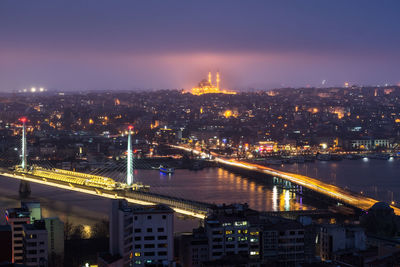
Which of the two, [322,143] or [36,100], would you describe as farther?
[36,100]

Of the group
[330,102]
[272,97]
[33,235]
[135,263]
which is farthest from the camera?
[272,97]

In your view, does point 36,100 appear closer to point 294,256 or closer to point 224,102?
point 224,102

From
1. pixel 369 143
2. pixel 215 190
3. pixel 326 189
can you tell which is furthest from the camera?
pixel 369 143

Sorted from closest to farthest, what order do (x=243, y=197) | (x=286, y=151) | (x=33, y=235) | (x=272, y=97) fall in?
1. (x=33, y=235)
2. (x=243, y=197)
3. (x=286, y=151)
4. (x=272, y=97)

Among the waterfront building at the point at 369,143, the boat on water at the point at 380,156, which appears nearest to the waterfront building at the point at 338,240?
the boat on water at the point at 380,156

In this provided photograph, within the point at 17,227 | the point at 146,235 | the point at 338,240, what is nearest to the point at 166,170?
the point at 17,227

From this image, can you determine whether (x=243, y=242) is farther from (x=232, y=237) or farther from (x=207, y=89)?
(x=207, y=89)

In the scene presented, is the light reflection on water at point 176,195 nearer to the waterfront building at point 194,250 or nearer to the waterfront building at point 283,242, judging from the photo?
the waterfront building at point 194,250

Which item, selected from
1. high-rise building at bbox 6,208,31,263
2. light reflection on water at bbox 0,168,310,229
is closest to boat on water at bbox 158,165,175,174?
light reflection on water at bbox 0,168,310,229

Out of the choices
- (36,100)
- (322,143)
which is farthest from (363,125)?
(36,100)
